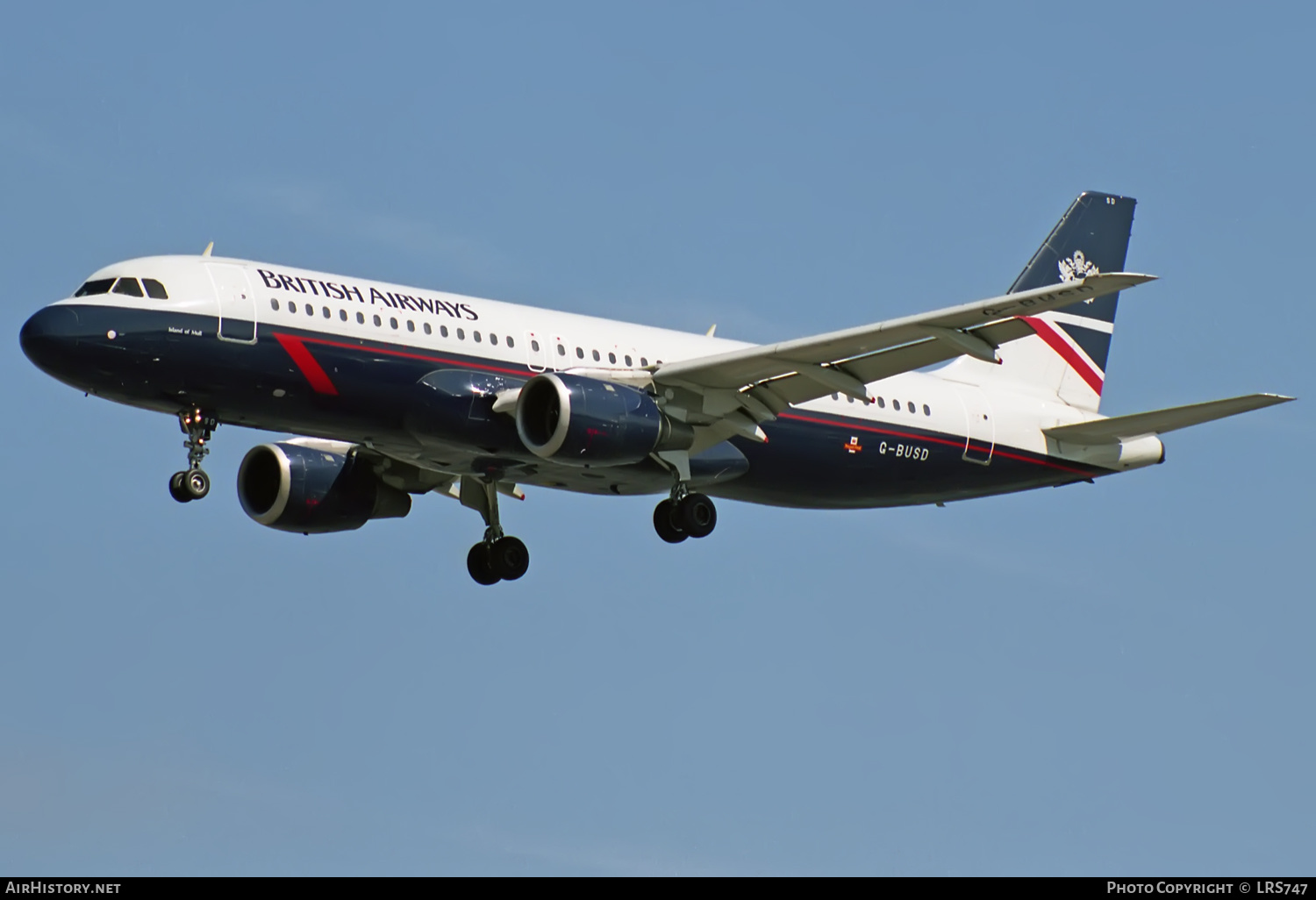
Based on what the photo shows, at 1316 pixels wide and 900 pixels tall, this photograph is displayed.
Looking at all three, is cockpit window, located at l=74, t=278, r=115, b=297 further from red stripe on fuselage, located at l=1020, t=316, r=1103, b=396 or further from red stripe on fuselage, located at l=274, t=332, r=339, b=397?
red stripe on fuselage, located at l=1020, t=316, r=1103, b=396

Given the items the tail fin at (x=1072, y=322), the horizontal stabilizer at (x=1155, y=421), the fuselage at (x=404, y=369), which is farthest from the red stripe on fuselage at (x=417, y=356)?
the horizontal stabilizer at (x=1155, y=421)

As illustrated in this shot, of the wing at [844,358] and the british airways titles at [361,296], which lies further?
the british airways titles at [361,296]

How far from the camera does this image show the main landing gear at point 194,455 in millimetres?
37438

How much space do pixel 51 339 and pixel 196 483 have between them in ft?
11.8

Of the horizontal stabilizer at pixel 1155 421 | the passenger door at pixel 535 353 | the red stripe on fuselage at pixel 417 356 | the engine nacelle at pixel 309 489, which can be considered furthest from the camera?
the engine nacelle at pixel 309 489

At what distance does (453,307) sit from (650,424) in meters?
4.33

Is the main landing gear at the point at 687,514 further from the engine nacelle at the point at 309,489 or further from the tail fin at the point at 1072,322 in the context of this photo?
the tail fin at the point at 1072,322

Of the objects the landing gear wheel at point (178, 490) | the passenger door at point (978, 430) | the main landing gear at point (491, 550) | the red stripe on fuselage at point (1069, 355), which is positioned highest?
the red stripe on fuselage at point (1069, 355)

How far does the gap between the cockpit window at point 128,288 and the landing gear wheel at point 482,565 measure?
34.7 feet

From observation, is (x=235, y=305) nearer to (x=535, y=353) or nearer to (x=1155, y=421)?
(x=535, y=353)

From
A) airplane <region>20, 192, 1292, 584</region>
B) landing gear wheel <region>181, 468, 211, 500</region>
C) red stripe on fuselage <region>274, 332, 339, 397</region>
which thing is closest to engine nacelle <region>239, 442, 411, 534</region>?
airplane <region>20, 192, 1292, 584</region>

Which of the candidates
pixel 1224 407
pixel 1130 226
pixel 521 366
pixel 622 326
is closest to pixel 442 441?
pixel 521 366

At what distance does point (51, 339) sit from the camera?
119 ft

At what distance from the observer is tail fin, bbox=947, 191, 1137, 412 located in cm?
4788
